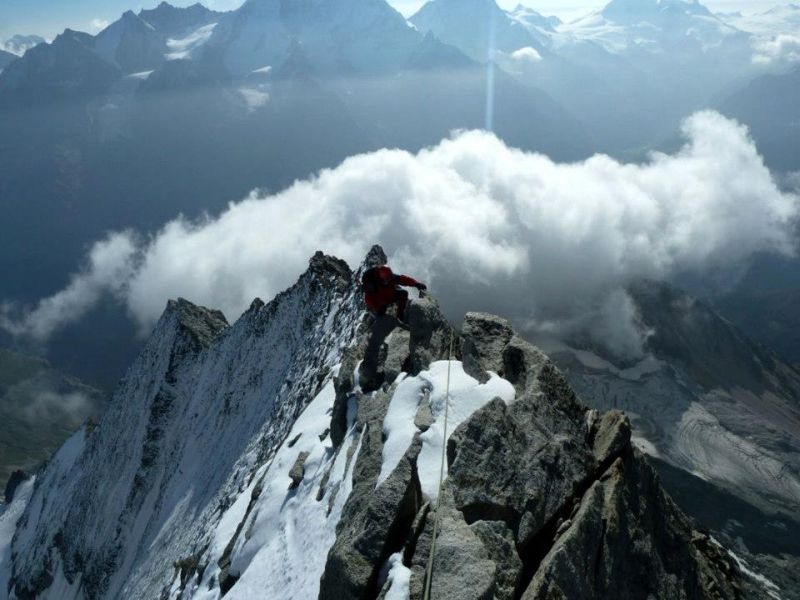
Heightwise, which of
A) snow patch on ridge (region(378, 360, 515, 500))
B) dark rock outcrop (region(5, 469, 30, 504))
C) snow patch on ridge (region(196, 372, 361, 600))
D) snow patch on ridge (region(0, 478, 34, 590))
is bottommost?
snow patch on ridge (region(0, 478, 34, 590))

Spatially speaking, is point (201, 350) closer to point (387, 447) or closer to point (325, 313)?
point (325, 313)

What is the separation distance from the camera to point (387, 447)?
56.3 ft

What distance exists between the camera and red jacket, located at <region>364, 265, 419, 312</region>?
907 inches

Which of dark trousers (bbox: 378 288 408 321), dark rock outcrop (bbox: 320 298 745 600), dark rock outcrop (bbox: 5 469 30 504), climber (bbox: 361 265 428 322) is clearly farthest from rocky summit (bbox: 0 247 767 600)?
dark rock outcrop (bbox: 5 469 30 504)

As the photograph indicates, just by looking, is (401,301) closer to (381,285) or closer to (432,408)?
(381,285)

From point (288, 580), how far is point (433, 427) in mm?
6257

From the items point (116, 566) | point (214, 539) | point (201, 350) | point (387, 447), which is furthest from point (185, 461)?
point (387, 447)

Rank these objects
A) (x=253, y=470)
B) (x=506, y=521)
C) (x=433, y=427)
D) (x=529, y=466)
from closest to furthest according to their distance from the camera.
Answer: (x=506, y=521) < (x=529, y=466) < (x=433, y=427) < (x=253, y=470)

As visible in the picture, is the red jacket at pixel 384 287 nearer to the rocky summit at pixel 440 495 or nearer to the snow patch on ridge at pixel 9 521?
the rocky summit at pixel 440 495

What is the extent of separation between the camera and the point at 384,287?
2323 centimetres

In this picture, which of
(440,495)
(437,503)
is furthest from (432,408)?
(437,503)

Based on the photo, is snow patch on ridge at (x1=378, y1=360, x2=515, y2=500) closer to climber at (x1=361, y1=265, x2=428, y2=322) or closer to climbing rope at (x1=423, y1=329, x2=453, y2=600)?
climbing rope at (x1=423, y1=329, x2=453, y2=600)

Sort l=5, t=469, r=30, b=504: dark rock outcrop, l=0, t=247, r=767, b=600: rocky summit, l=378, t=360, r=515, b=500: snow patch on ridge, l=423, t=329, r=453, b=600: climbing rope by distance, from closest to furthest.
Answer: l=423, t=329, r=453, b=600: climbing rope → l=0, t=247, r=767, b=600: rocky summit → l=378, t=360, r=515, b=500: snow patch on ridge → l=5, t=469, r=30, b=504: dark rock outcrop

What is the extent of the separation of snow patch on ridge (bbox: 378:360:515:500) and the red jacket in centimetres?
381
